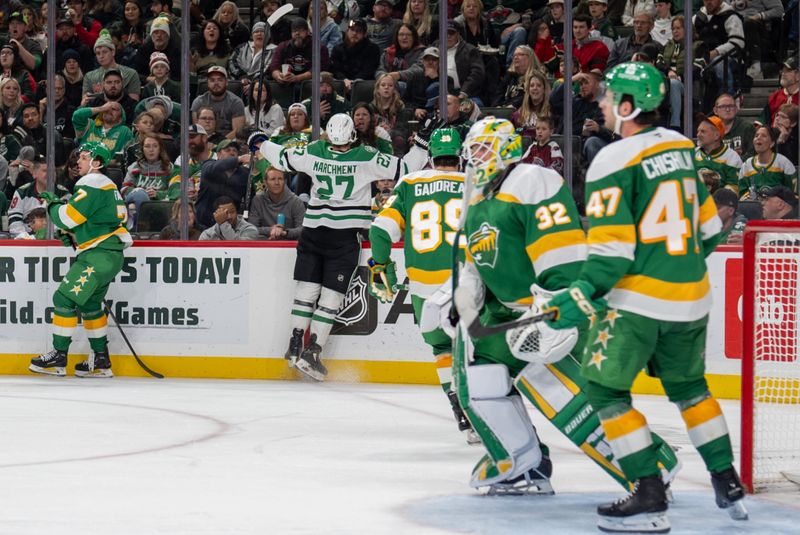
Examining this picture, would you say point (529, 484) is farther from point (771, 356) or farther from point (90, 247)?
point (90, 247)

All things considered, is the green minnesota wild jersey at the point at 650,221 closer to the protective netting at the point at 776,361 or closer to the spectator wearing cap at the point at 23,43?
the protective netting at the point at 776,361

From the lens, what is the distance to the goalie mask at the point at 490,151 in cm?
458

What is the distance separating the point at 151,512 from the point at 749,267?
217 centimetres

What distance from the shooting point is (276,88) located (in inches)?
388

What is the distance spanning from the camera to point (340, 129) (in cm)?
Answer: 833

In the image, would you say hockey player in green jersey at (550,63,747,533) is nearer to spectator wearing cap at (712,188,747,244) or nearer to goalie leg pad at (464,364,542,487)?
goalie leg pad at (464,364,542,487)

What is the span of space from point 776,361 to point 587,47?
3.32m

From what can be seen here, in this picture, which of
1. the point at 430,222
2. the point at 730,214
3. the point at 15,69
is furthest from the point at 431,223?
the point at 15,69

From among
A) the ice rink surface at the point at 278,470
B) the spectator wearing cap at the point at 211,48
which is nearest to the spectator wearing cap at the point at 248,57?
the spectator wearing cap at the point at 211,48

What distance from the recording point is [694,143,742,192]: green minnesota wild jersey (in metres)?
8.06

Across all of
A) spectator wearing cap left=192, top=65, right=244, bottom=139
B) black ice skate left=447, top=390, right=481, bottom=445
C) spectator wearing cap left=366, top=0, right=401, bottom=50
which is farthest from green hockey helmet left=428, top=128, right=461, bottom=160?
spectator wearing cap left=366, top=0, right=401, bottom=50

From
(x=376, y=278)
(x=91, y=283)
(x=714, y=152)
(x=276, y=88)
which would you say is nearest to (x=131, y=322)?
(x=91, y=283)

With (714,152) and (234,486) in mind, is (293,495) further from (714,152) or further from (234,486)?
(714,152)

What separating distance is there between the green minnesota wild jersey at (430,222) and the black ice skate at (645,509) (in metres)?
2.42
